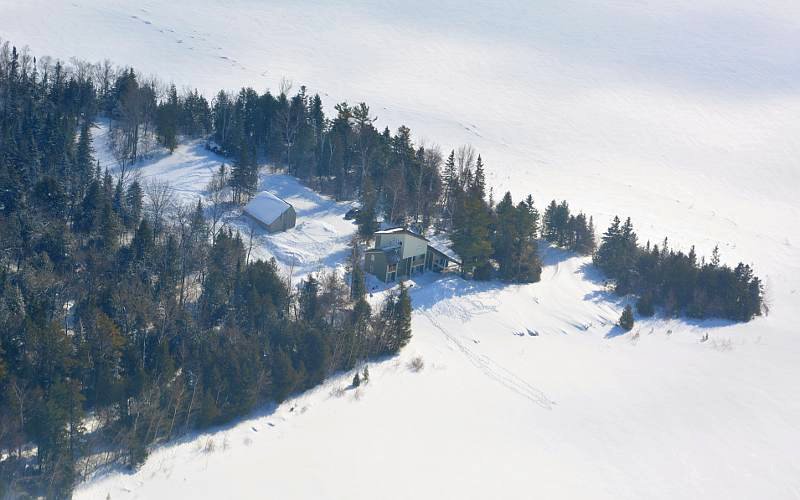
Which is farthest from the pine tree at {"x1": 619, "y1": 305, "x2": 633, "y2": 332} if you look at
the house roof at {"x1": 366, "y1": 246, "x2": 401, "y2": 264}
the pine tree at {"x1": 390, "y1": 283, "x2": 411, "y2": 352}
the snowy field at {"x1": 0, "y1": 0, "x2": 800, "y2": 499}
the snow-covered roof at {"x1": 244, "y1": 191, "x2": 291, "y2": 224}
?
the snow-covered roof at {"x1": 244, "y1": 191, "x2": 291, "y2": 224}

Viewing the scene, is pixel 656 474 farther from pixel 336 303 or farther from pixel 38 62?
pixel 38 62

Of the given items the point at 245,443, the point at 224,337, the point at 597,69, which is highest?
the point at 597,69

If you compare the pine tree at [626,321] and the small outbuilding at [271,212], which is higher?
the small outbuilding at [271,212]

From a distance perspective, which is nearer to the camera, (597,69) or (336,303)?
(336,303)

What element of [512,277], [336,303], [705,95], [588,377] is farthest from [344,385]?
Answer: [705,95]

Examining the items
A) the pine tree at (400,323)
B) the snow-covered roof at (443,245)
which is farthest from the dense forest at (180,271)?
the snow-covered roof at (443,245)

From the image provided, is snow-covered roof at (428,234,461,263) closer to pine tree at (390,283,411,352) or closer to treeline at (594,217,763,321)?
pine tree at (390,283,411,352)

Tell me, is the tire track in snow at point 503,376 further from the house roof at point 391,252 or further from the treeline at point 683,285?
the treeline at point 683,285
